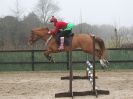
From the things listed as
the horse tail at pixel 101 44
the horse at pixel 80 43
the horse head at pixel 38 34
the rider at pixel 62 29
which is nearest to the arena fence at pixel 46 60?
the horse head at pixel 38 34

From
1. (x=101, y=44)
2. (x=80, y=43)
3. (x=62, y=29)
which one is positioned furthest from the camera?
(x=80, y=43)

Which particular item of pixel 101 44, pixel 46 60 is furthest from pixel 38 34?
pixel 46 60

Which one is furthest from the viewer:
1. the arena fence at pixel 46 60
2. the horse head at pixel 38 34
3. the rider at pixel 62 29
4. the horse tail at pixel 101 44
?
the arena fence at pixel 46 60

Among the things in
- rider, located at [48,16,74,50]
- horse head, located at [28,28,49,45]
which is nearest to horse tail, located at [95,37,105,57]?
rider, located at [48,16,74,50]

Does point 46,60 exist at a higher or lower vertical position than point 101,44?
lower

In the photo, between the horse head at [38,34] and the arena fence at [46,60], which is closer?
the horse head at [38,34]

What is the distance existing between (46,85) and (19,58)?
243 inches

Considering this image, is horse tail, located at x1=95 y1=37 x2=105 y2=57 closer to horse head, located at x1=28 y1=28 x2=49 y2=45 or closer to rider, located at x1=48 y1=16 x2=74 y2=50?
rider, located at x1=48 y1=16 x2=74 y2=50

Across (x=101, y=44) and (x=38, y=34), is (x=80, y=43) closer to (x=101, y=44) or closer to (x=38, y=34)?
(x=101, y=44)

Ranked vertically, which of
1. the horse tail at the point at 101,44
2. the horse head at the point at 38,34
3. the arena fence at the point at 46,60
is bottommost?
the arena fence at the point at 46,60

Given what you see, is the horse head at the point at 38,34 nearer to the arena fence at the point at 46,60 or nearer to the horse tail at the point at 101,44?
the horse tail at the point at 101,44

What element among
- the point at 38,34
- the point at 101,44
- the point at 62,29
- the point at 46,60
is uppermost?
the point at 62,29

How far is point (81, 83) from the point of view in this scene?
35.8 ft

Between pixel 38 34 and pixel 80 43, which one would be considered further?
pixel 38 34
